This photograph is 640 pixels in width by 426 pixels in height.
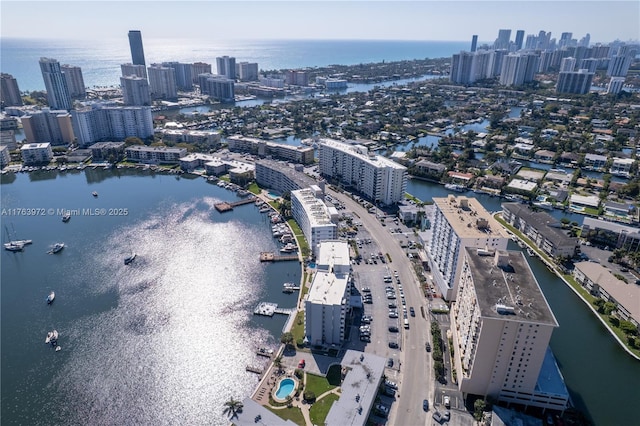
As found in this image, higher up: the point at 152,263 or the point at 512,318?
the point at 512,318

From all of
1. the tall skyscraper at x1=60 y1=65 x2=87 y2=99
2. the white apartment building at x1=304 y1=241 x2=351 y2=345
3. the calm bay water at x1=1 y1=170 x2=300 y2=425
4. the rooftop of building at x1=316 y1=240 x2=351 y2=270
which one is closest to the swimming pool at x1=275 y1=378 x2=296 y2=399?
the calm bay water at x1=1 y1=170 x2=300 y2=425

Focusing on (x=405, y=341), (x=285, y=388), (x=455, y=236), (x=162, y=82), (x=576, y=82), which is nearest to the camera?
(x=285, y=388)

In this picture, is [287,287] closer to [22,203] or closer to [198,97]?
[22,203]

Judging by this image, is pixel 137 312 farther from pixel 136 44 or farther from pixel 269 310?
pixel 136 44

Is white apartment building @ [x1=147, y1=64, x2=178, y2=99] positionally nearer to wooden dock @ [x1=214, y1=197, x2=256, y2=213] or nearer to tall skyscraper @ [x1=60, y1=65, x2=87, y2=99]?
tall skyscraper @ [x1=60, y1=65, x2=87, y2=99]

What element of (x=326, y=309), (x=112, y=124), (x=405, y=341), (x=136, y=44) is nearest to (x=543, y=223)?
(x=405, y=341)

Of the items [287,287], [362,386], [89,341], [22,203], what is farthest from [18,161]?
[362,386]

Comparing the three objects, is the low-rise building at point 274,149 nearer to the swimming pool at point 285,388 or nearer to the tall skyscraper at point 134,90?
the swimming pool at point 285,388
